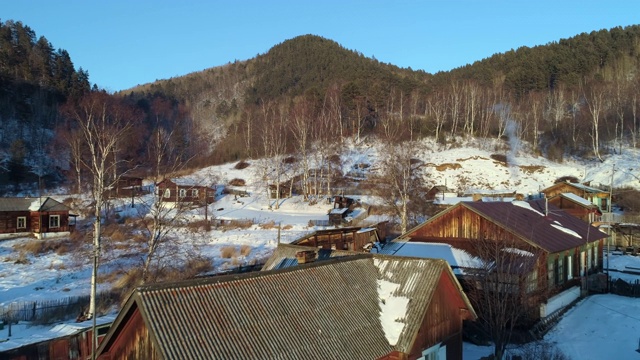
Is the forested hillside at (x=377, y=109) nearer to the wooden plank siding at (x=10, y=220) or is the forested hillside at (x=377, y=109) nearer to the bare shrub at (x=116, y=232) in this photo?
the bare shrub at (x=116, y=232)

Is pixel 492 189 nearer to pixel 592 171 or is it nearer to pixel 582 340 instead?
pixel 592 171

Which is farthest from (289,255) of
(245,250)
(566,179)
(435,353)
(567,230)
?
(566,179)

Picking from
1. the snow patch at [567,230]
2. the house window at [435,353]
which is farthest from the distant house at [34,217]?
the snow patch at [567,230]

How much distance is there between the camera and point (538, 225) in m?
24.8

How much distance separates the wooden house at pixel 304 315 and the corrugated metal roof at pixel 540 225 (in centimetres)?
957

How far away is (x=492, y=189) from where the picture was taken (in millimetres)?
60781

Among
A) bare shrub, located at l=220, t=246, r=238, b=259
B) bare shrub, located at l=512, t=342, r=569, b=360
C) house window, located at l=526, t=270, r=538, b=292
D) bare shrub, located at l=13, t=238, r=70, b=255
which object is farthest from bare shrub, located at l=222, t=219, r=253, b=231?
bare shrub, located at l=512, t=342, r=569, b=360

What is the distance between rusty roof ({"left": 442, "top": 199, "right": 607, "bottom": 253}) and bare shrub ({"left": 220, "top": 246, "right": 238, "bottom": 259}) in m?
17.3

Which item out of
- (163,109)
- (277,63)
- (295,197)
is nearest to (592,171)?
(295,197)

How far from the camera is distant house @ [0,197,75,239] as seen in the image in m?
42.8

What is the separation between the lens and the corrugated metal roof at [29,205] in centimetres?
4288

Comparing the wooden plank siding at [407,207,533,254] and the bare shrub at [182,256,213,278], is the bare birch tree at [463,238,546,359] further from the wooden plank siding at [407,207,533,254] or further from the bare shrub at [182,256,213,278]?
the bare shrub at [182,256,213,278]

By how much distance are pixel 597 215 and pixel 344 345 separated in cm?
3830

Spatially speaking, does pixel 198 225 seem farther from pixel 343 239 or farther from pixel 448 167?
pixel 448 167
